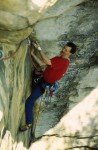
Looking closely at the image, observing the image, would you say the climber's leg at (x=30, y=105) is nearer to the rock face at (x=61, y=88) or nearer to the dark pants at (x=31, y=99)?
the dark pants at (x=31, y=99)

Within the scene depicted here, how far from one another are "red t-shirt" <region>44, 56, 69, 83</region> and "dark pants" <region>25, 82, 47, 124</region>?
21cm

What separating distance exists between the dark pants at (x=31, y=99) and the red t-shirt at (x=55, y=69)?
0.70 feet

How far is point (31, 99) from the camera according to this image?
1084cm

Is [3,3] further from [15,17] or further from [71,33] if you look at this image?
[71,33]

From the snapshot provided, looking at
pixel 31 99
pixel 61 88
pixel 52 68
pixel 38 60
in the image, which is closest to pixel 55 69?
pixel 52 68

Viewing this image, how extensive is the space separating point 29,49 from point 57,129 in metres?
2.65

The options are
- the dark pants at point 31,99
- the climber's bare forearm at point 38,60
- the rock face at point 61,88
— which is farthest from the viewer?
the dark pants at point 31,99

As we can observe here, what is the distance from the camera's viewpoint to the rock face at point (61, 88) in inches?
390

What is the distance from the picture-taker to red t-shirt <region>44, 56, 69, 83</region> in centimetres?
998

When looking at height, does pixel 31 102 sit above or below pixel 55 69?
below

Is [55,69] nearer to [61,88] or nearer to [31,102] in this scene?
[31,102]

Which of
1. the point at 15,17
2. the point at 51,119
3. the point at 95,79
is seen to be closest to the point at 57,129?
the point at 51,119

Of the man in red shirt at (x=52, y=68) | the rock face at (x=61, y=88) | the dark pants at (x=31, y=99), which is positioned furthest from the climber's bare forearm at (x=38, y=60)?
A: the dark pants at (x=31, y=99)

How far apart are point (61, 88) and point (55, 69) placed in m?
1.94
